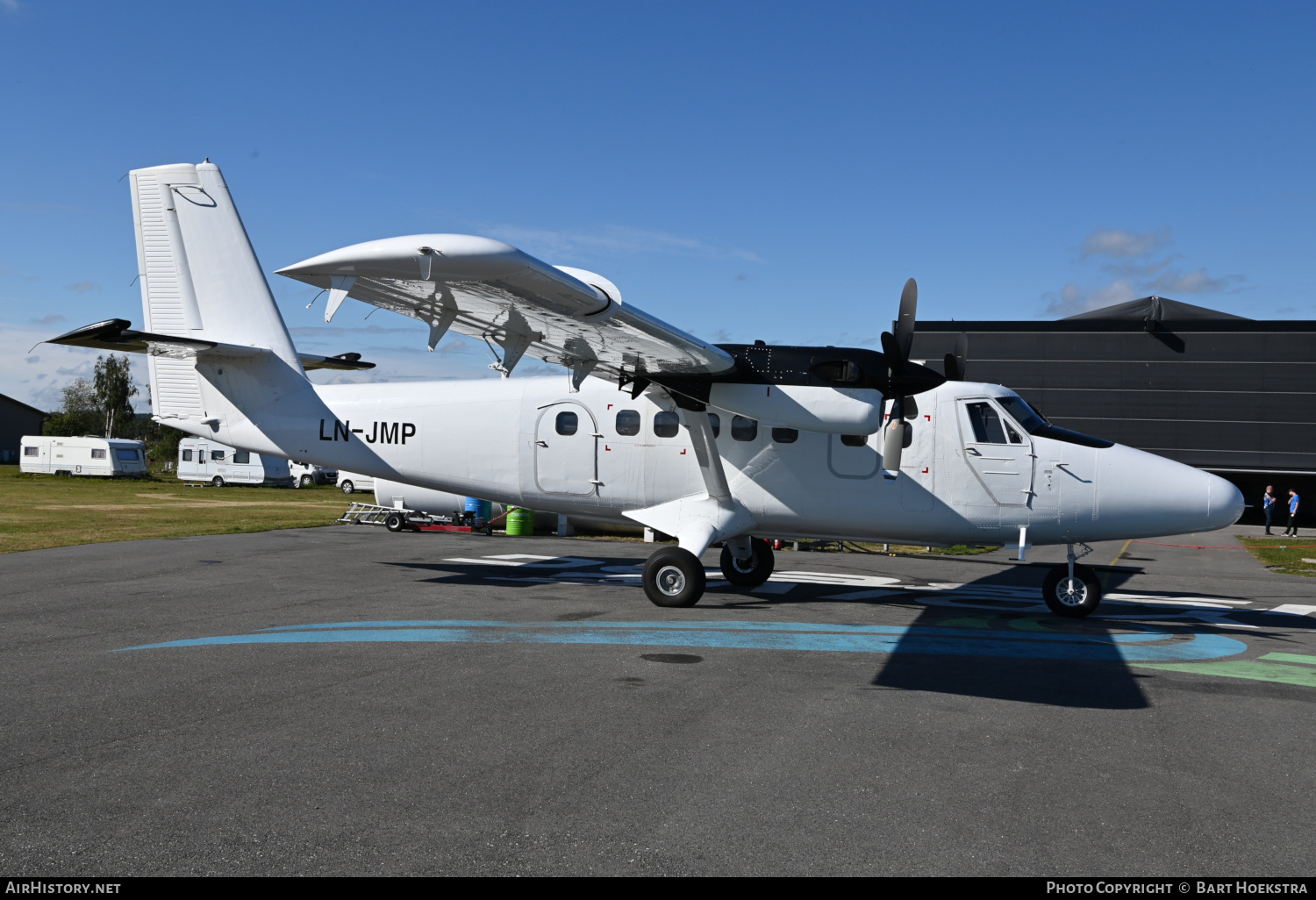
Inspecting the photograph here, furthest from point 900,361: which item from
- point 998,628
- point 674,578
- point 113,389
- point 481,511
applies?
point 113,389

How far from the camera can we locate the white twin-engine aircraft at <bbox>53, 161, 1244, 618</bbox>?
12047 millimetres

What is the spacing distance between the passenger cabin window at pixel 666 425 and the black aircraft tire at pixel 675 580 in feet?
6.82

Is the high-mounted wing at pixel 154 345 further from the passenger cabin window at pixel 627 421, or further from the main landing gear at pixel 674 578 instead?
the main landing gear at pixel 674 578

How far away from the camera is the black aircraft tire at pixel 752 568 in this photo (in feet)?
49.4

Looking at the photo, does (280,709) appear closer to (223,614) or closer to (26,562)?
(223,614)

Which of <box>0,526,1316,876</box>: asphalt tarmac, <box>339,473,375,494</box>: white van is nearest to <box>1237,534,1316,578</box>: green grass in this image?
<box>0,526,1316,876</box>: asphalt tarmac

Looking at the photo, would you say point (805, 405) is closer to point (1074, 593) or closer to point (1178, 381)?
point (1074, 593)

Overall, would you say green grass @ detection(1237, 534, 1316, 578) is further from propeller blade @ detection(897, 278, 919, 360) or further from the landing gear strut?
propeller blade @ detection(897, 278, 919, 360)

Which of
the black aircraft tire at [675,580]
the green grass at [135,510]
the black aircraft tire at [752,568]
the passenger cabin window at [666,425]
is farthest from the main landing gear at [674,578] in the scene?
the green grass at [135,510]

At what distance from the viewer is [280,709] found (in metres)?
6.72

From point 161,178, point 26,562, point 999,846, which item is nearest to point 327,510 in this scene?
point 26,562

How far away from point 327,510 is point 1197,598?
101 ft

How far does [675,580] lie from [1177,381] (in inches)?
2035

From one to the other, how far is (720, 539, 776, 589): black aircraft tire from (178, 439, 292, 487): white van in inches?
1798
